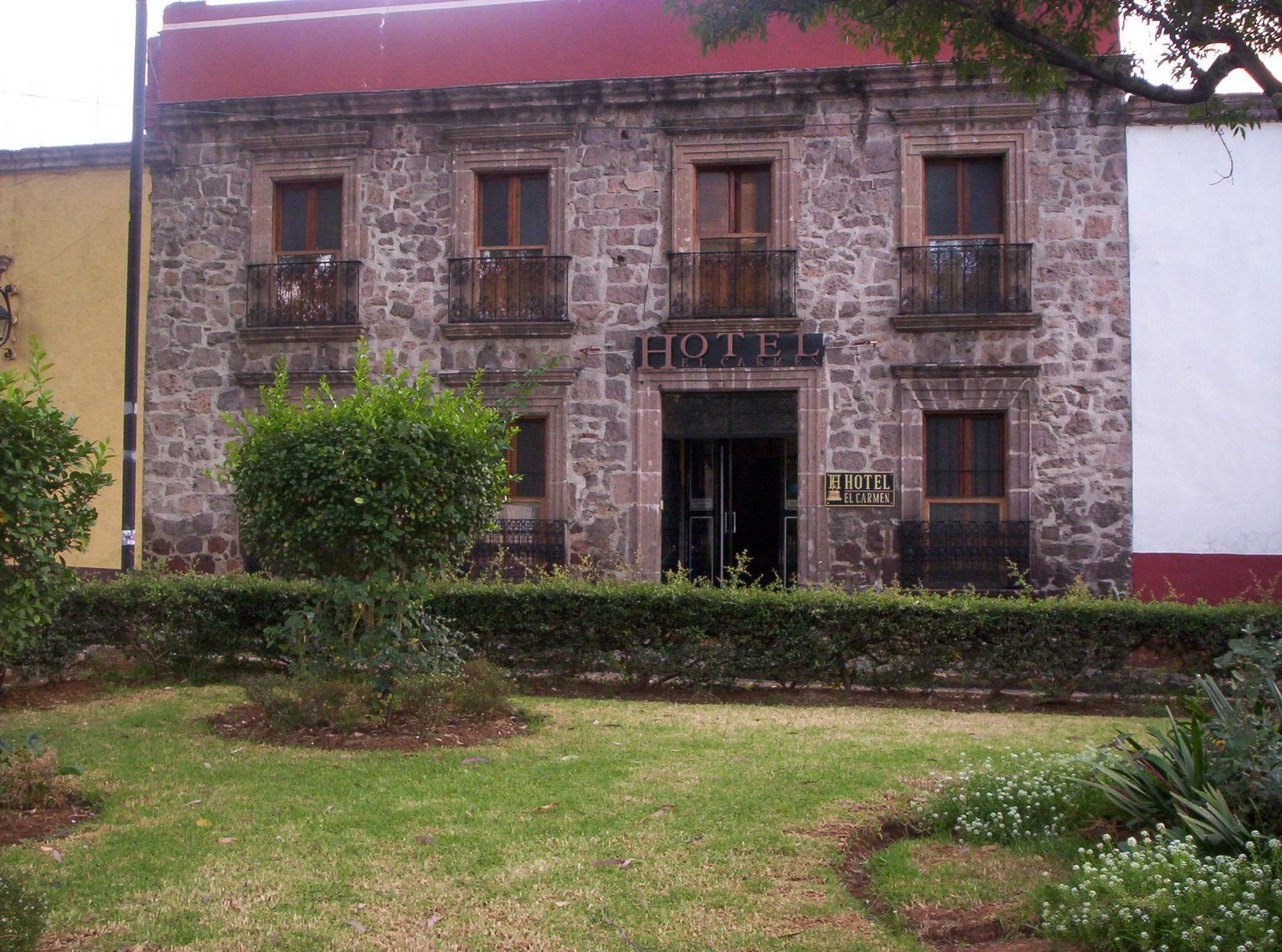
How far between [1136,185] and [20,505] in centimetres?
1293

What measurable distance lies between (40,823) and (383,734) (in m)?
2.35

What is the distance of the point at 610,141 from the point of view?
50.0ft

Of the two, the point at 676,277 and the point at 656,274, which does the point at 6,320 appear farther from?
the point at 676,277

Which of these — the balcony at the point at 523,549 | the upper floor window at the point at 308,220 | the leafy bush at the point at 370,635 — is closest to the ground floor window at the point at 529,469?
the balcony at the point at 523,549

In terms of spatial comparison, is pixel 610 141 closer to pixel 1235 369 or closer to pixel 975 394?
pixel 975 394

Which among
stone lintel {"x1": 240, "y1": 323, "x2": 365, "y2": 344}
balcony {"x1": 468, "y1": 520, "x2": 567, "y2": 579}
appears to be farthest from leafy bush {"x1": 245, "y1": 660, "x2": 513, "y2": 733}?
stone lintel {"x1": 240, "y1": 323, "x2": 365, "y2": 344}

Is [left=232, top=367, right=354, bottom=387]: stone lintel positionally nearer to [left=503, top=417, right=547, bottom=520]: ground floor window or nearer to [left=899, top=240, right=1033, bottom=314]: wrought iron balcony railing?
[left=503, top=417, right=547, bottom=520]: ground floor window

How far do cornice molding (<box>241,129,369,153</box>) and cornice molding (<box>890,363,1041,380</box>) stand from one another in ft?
24.7

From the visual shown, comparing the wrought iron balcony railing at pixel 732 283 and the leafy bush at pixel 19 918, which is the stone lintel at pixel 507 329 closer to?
the wrought iron balcony railing at pixel 732 283

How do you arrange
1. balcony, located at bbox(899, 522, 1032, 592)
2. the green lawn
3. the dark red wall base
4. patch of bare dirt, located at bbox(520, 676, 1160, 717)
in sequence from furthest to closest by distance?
balcony, located at bbox(899, 522, 1032, 592), the dark red wall base, patch of bare dirt, located at bbox(520, 676, 1160, 717), the green lawn

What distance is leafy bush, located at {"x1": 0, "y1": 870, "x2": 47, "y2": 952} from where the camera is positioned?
144 inches

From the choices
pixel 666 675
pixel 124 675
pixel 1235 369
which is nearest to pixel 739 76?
pixel 1235 369

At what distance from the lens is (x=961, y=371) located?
14461mm

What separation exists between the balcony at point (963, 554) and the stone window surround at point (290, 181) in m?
8.07
